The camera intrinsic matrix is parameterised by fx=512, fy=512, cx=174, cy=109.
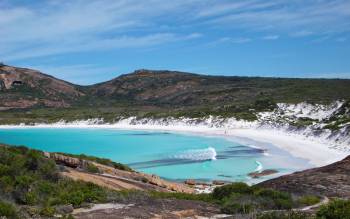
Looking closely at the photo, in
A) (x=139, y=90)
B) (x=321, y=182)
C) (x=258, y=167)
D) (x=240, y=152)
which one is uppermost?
(x=139, y=90)

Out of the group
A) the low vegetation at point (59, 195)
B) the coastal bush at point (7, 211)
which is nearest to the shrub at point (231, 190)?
the low vegetation at point (59, 195)

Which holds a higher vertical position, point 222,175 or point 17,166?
point 17,166

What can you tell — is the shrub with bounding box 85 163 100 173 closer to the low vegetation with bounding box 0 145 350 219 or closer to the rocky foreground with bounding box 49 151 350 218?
the rocky foreground with bounding box 49 151 350 218

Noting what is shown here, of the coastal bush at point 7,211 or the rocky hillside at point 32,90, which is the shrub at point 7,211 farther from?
the rocky hillside at point 32,90

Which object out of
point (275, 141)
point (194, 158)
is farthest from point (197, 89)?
point (194, 158)

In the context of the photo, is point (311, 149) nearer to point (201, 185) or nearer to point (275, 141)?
point (275, 141)

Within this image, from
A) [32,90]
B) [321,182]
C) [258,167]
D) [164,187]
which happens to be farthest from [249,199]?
[32,90]

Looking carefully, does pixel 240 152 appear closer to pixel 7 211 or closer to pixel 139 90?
pixel 7 211
